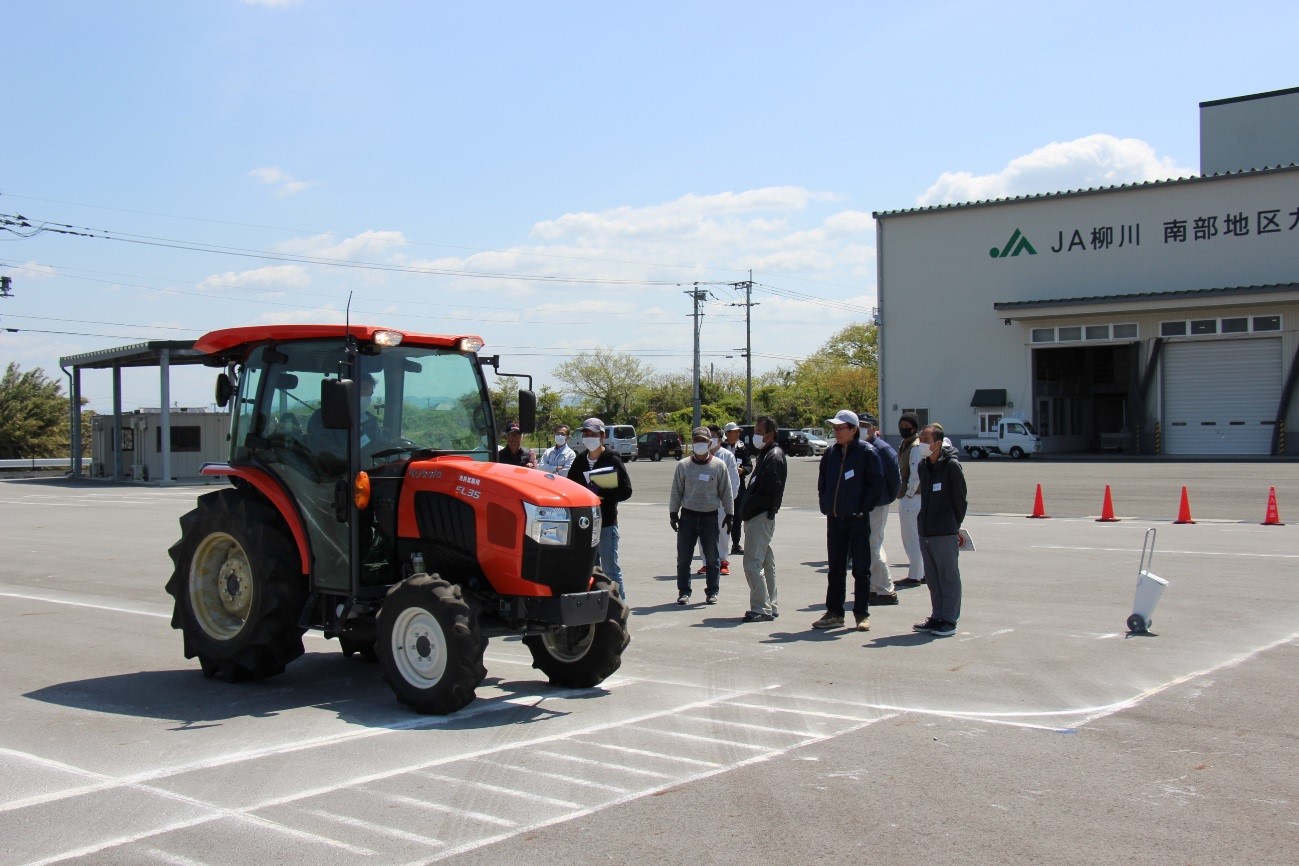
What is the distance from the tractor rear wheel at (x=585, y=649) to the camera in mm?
8000

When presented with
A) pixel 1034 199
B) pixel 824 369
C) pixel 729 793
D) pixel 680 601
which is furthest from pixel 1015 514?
pixel 824 369

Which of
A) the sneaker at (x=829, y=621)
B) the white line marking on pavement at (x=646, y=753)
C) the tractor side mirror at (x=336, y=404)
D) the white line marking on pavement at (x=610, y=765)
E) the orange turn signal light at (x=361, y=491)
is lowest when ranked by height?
the white line marking on pavement at (x=646, y=753)

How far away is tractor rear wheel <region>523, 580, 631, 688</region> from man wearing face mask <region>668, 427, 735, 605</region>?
13.2 feet

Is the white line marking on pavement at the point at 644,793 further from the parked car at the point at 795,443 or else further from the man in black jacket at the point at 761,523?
the parked car at the point at 795,443

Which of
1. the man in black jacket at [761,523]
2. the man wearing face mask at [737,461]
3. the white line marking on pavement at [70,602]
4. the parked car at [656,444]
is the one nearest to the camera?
the man in black jacket at [761,523]

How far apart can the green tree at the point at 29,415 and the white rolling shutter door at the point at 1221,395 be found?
56137 millimetres

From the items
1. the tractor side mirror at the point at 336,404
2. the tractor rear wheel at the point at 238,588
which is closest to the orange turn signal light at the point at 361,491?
the tractor side mirror at the point at 336,404

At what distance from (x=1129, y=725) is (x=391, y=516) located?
16.0ft

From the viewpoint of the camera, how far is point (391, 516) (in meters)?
7.86

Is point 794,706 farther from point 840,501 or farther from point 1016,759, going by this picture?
point 840,501

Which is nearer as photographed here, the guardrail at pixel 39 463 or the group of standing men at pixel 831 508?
the group of standing men at pixel 831 508

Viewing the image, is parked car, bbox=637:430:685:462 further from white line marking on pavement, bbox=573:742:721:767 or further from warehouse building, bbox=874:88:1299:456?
white line marking on pavement, bbox=573:742:721:767

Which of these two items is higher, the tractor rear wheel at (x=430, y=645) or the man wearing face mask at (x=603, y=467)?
the man wearing face mask at (x=603, y=467)

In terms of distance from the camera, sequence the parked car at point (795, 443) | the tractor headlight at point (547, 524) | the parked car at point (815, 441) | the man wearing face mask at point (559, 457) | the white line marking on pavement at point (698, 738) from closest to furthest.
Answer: the white line marking on pavement at point (698, 738), the tractor headlight at point (547, 524), the man wearing face mask at point (559, 457), the parked car at point (795, 443), the parked car at point (815, 441)
